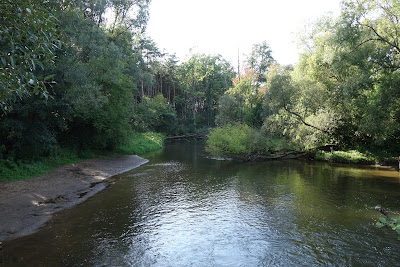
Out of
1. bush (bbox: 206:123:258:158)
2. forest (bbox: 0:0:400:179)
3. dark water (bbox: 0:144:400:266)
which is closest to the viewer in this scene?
dark water (bbox: 0:144:400:266)

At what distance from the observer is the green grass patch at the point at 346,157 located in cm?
2382

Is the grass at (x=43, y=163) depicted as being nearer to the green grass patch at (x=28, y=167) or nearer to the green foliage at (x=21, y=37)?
the green grass patch at (x=28, y=167)

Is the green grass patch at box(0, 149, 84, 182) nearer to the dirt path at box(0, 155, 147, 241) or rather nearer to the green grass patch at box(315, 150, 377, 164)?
the dirt path at box(0, 155, 147, 241)

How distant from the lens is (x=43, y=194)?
12.6m

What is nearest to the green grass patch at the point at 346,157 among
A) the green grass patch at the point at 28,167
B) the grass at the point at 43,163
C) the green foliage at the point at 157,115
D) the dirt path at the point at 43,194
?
the dirt path at the point at 43,194

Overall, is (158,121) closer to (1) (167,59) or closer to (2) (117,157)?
(1) (167,59)

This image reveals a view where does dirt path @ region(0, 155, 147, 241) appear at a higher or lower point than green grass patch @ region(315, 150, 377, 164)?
lower

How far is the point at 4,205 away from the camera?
10.5 metres

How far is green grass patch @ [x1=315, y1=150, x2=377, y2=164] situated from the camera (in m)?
23.8

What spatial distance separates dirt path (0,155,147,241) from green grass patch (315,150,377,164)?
20057 mm

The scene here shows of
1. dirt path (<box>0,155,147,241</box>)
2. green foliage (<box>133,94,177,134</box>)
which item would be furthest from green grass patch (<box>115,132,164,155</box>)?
dirt path (<box>0,155,147,241</box>)

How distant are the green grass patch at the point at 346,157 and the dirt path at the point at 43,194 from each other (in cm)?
2006

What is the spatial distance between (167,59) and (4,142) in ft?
186

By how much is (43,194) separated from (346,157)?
24996 mm
